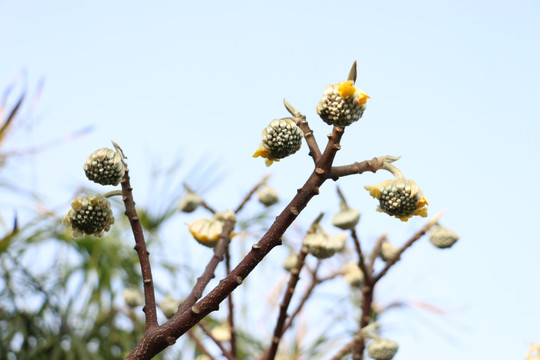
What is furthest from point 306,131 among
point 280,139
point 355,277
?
point 355,277

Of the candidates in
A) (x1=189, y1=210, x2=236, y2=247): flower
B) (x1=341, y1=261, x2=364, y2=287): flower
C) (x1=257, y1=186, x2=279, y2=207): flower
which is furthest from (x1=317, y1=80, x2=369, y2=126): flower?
(x1=341, y1=261, x2=364, y2=287): flower

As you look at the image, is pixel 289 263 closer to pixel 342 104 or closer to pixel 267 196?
pixel 267 196

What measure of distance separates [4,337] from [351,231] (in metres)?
1.13

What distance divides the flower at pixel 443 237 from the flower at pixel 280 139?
1.68ft

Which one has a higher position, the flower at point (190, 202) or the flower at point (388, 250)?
the flower at point (190, 202)

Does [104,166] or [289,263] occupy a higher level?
→ [104,166]

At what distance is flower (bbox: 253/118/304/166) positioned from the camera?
515 millimetres

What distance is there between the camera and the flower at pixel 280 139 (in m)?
0.51

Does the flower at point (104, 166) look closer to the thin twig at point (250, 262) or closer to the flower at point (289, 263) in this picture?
the thin twig at point (250, 262)

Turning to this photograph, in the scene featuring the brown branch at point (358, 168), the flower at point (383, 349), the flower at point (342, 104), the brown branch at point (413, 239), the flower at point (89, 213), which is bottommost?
the flower at point (383, 349)

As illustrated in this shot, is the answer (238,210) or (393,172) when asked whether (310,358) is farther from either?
(393,172)

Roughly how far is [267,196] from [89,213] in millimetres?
511

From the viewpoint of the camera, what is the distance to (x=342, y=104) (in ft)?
1.57

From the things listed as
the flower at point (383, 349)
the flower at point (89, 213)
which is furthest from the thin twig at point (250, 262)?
the flower at point (383, 349)
